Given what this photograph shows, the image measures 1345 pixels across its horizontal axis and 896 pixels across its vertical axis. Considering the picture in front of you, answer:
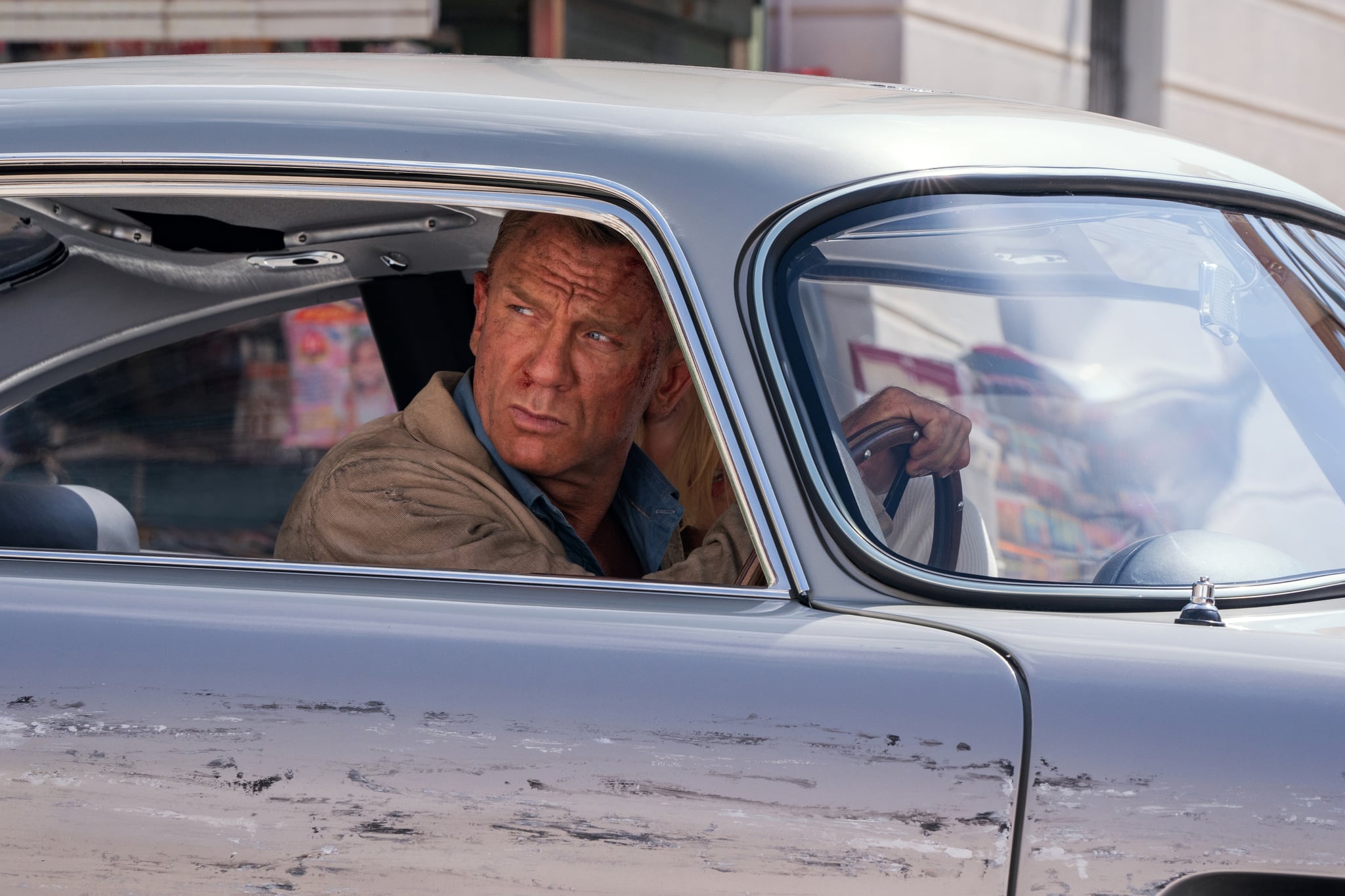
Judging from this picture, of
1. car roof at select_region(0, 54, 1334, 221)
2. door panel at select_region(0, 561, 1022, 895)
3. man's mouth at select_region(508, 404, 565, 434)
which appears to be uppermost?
car roof at select_region(0, 54, 1334, 221)

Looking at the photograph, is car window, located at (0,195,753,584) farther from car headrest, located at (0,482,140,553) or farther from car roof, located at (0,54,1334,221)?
car roof, located at (0,54,1334,221)

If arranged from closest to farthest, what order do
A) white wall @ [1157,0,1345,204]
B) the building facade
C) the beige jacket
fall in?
the beige jacket, the building facade, white wall @ [1157,0,1345,204]

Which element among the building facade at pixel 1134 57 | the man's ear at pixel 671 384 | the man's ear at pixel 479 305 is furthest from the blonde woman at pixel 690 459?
the building facade at pixel 1134 57

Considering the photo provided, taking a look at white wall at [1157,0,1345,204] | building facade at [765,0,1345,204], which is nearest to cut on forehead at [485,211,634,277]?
building facade at [765,0,1345,204]

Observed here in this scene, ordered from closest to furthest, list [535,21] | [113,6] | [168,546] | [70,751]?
[70,751], [168,546], [113,6], [535,21]

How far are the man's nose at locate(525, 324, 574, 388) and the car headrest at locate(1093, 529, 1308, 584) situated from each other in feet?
2.83

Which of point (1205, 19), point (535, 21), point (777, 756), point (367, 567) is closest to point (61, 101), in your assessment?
point (367, 567)

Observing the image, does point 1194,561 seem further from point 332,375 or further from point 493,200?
point 332,375

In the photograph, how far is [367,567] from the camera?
1.54m

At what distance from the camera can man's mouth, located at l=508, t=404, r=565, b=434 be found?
2.01 metres

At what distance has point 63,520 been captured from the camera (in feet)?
7.34

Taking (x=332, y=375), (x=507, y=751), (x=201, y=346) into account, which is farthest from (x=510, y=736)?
(x=332, y=375)

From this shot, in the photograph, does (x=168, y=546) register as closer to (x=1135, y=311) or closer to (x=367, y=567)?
(x=367, y=567)

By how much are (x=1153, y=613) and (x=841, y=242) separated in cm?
56
